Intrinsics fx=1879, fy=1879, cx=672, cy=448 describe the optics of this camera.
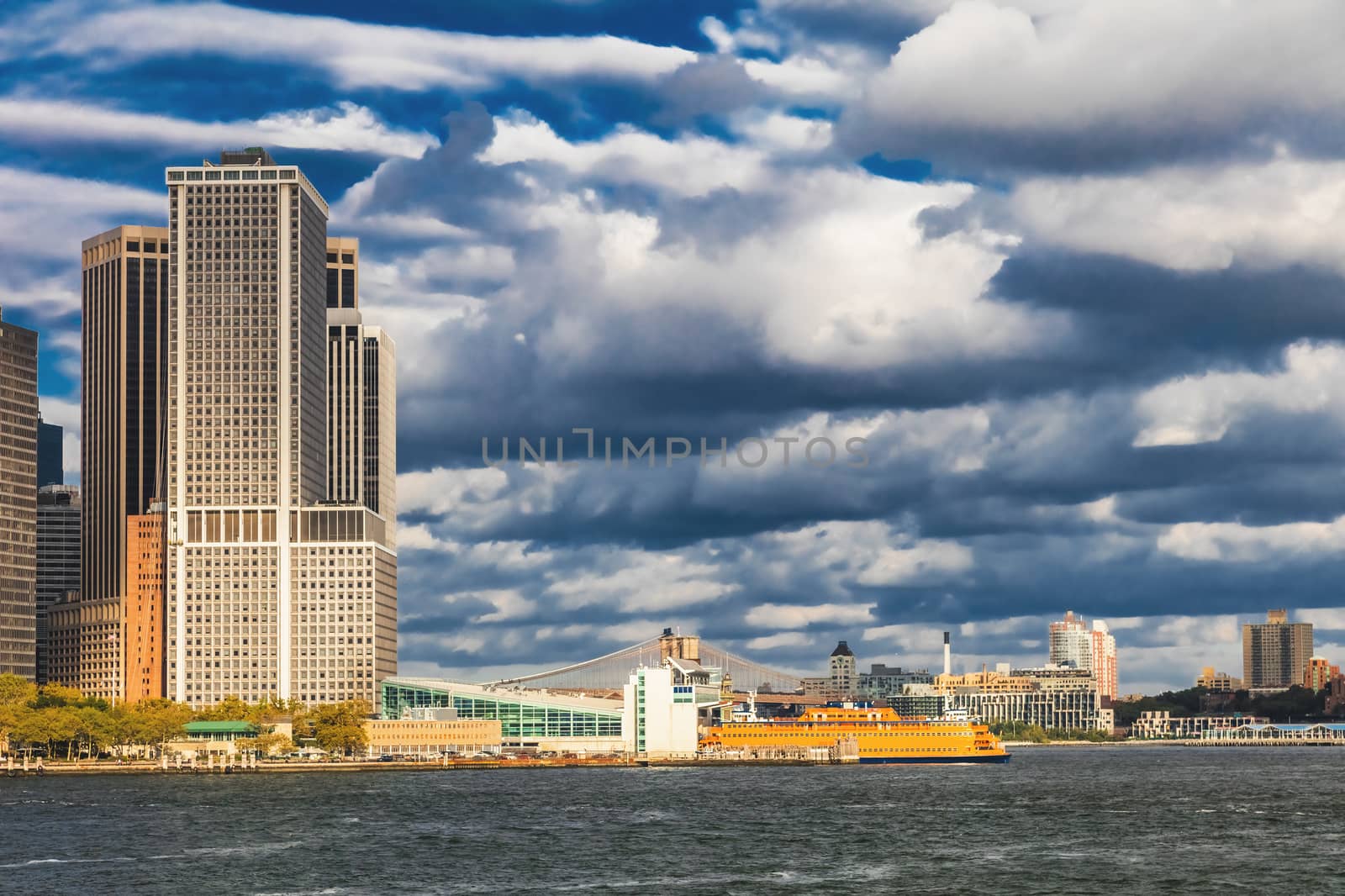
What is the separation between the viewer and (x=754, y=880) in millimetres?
126000

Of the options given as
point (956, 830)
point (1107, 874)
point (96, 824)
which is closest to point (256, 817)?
point (96, 824)

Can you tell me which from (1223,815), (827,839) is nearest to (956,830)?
(827,839)

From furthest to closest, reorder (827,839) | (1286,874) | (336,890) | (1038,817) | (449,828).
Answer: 1. (1038,817)
2. (449,828)
3. (827,839)
4. (1286,874)
5. (336,890)

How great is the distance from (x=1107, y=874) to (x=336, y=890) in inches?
2045

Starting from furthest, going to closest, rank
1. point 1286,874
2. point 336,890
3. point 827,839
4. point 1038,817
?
point 1038,817
point 827,839
point 1286,874
point 336,890

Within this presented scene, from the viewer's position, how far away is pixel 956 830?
164250 millimetres

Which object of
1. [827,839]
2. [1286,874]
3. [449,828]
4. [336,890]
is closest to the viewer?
[336,890]

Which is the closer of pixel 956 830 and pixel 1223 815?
pixel 956 830

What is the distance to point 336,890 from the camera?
120 meters

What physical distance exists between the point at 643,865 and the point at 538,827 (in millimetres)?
35790

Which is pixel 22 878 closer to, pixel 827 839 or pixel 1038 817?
pixel 827 839

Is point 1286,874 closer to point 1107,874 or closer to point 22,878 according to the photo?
point 1107,874

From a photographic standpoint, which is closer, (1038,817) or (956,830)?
(956,830)

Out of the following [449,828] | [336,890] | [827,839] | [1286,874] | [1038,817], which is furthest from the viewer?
[1038,817]
